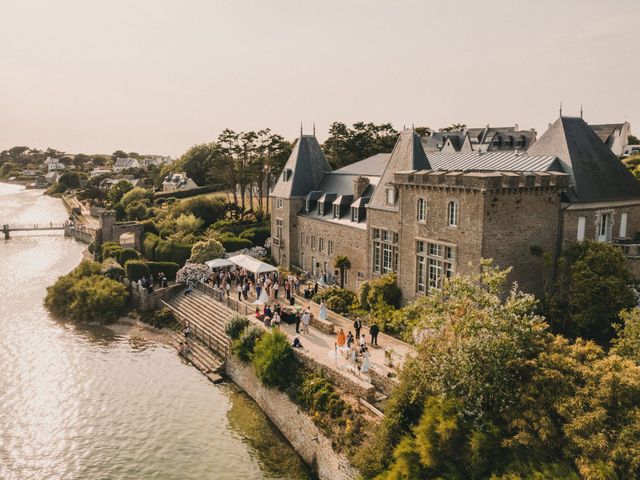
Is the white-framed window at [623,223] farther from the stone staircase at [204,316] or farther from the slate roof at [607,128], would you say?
the slate roof at [607,128]

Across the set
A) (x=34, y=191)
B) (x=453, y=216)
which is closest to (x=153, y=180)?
(x=34, y=191)

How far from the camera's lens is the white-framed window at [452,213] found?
27734 mm

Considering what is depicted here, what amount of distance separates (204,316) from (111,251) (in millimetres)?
18668

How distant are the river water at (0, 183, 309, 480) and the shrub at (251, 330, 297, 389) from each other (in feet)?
6.44

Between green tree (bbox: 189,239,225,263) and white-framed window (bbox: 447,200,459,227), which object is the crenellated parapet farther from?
green tree (bbox: 189,239,225,263)

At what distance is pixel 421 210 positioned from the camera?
99.2 ft

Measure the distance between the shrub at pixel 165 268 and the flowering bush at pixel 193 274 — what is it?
2.04 m

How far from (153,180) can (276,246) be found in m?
86.6

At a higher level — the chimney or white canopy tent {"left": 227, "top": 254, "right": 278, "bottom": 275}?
the chimney

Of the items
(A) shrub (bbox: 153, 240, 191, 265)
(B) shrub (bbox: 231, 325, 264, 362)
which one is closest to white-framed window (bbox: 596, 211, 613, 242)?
(B) shrub (bbox: 231, 325, 264, 362)

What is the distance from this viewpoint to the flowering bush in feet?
139

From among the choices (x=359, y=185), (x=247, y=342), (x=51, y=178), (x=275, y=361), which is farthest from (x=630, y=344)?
(x=51, y=178)

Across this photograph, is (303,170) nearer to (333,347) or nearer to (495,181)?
(333,347)

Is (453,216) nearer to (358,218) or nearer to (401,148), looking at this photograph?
(401,148)
